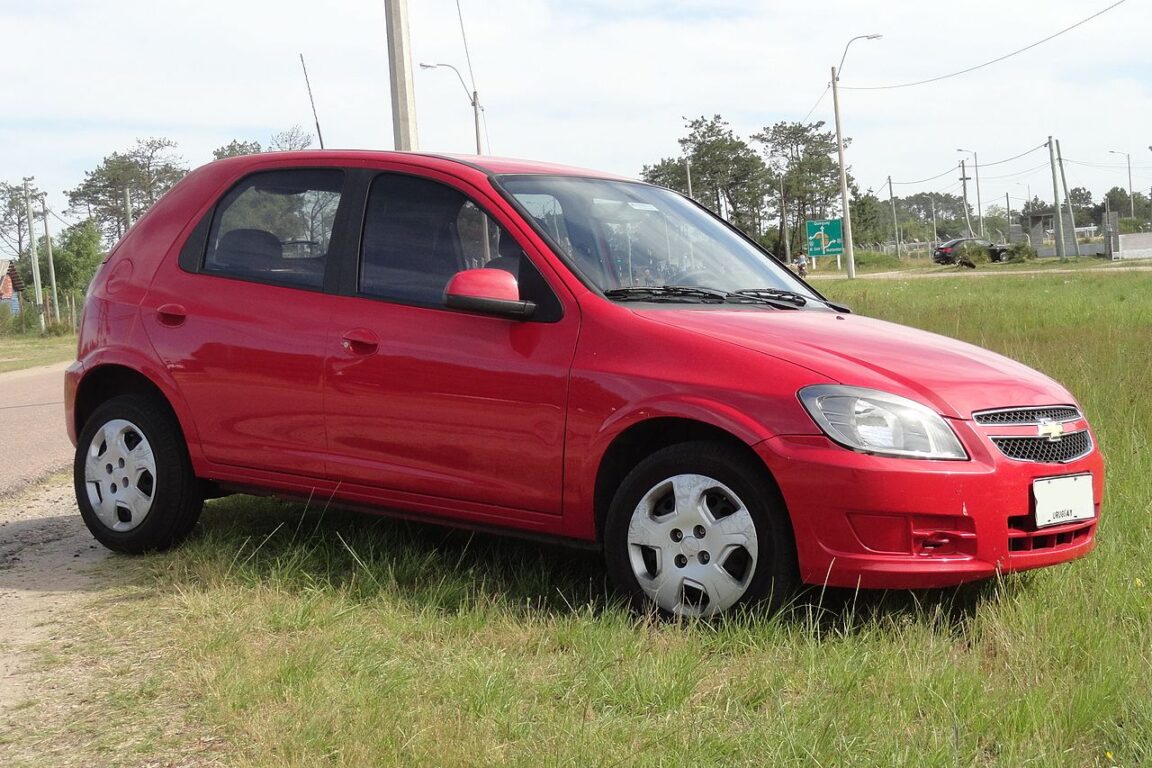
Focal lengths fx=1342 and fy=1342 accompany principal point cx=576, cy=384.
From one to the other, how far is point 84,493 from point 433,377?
1.99 metres

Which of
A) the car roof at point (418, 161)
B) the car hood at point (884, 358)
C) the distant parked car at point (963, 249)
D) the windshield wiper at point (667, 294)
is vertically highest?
the distant parked car at point (963, 249)

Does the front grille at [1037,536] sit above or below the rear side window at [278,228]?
below

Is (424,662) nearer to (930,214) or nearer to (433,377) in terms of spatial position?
(433,377)

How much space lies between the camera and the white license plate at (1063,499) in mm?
4227

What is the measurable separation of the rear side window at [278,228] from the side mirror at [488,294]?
86 centimetres

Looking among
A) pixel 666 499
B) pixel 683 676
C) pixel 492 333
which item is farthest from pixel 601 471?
pixel 683 676

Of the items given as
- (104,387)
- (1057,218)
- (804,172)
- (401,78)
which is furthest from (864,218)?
(104,387)

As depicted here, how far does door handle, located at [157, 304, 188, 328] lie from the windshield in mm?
1517

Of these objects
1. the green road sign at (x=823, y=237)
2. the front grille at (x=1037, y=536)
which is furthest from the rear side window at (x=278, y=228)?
the green road sign at (x=823, y=237)

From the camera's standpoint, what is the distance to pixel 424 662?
4.03 m

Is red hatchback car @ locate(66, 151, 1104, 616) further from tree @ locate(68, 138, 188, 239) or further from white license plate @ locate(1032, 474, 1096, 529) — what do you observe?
tree @ locate(68, 138, 188, 239)

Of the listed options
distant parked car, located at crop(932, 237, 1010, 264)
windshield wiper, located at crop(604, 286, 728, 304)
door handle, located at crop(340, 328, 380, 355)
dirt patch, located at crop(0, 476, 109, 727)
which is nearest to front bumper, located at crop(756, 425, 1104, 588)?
windshield wiper, located at crop(604, 286, 728, 304)

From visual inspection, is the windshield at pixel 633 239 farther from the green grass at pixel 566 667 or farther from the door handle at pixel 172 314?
the door handle at pixel 172 314

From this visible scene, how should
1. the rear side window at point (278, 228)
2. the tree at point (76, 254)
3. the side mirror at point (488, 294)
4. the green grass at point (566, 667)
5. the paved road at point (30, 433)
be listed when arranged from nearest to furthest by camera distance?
the green grass at point (566, 667)
the side mirror at point (488, 294)
the rear side window at point (278, 228)
the paved road at point (30, 433)
the tree at point (76, 254)
